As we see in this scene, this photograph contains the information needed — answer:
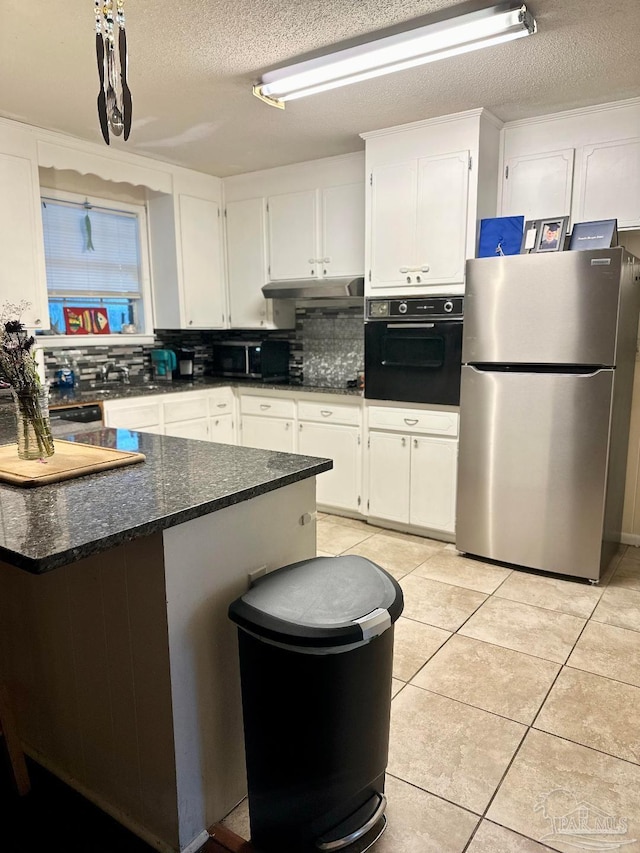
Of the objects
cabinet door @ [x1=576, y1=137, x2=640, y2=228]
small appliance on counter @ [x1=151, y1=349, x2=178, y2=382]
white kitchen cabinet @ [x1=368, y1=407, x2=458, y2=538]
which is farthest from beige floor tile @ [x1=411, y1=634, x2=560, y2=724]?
small appliance on counter @ [x1=151, y1=349, x2=178, y2=382]

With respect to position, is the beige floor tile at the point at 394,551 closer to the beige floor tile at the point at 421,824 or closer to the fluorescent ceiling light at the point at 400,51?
the beige floor tile at the point at 421,824

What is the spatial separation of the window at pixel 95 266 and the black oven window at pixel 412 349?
78.8 inches

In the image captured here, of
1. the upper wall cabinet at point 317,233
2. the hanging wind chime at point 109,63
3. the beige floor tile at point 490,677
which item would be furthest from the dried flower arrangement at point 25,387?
the upper wall cabinet at point 317,233

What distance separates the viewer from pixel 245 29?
2.22m

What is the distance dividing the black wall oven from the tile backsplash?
653 mm

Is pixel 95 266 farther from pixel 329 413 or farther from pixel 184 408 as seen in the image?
pixel 329 413

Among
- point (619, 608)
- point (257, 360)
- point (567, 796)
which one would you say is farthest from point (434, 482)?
point (567, 796)

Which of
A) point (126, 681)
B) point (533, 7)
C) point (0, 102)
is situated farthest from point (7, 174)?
point (126, 681)

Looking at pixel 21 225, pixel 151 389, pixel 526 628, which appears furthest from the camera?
pixel 151 389

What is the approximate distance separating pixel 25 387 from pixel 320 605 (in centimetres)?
100

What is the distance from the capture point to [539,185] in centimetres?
322

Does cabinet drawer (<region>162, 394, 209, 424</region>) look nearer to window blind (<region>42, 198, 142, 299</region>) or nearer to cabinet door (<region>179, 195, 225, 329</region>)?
cabinet door (<region>179, 195, 225, 329</region>)

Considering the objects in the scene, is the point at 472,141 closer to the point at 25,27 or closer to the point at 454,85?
the point at 454,85

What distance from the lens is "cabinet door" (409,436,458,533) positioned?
3.42m
